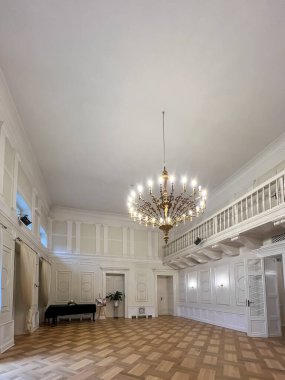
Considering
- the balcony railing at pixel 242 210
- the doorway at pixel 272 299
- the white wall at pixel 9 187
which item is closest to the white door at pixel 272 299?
the doorway at pixel 272 299

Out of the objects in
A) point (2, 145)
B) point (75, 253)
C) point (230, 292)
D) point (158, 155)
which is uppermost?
point (158, 155)

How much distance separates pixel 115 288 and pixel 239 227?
28.4 feet

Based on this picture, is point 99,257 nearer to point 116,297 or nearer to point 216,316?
point 116,297

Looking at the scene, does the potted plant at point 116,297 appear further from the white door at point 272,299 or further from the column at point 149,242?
the white door at point 272,299

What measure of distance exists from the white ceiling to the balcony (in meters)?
1.41

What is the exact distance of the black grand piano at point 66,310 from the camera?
1226 centimetres

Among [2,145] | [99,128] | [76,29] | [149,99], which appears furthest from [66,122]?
[76,29]

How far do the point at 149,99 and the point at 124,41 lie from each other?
1685 millimetres

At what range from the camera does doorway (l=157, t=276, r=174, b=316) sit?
1617 centimetres

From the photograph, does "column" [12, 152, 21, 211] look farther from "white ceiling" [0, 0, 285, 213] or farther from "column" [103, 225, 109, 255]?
"column" [103, 225, 109, 255]

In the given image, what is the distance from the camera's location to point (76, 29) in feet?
15.5

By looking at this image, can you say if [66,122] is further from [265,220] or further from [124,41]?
[265,220]

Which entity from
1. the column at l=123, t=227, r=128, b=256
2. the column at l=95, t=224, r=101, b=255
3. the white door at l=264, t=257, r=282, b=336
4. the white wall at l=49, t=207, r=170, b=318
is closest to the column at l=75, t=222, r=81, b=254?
the white wall at l=49, t=207, r=170, b=318

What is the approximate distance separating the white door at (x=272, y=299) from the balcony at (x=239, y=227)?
2.51 ft
